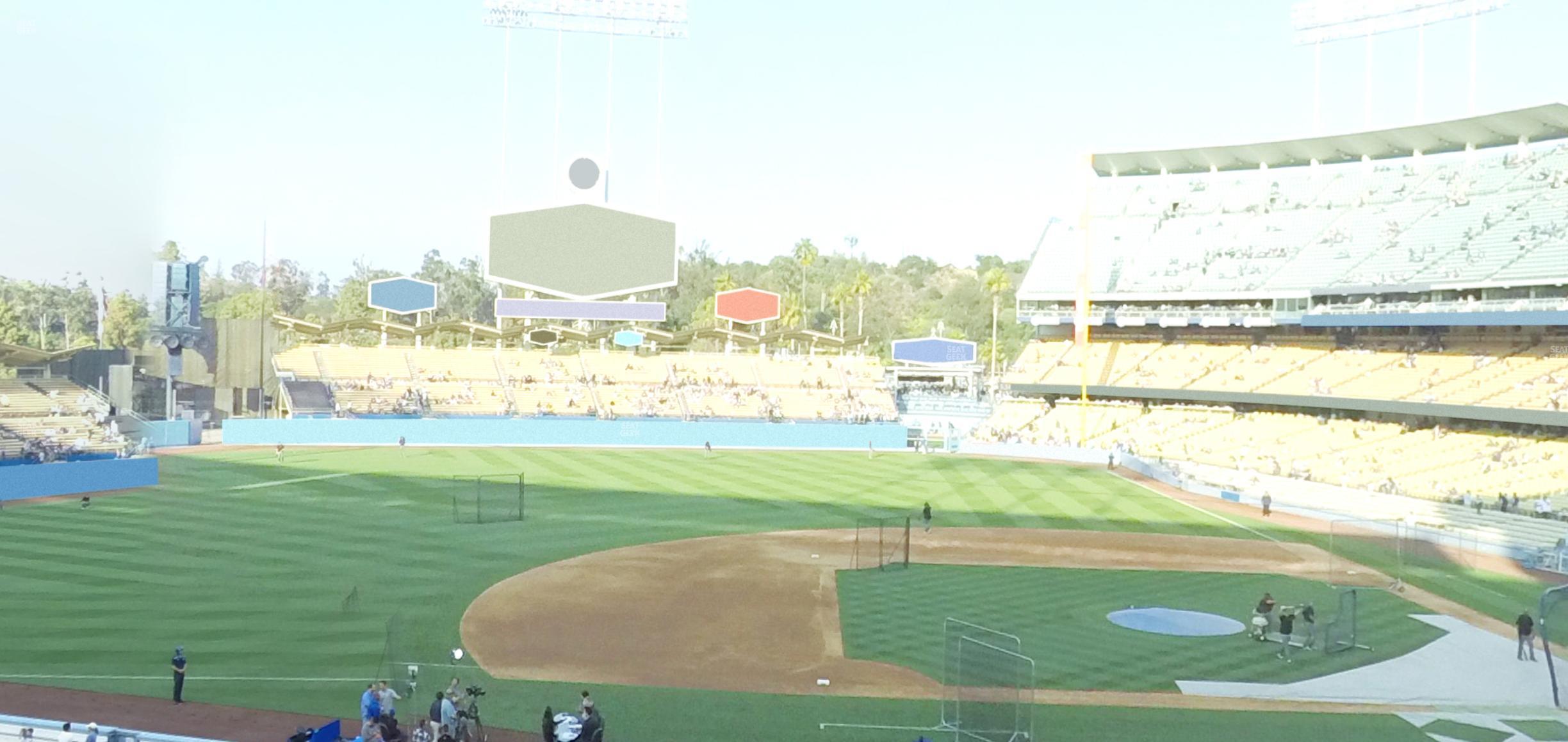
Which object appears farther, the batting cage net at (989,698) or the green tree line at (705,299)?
the green tree line at (705,299)

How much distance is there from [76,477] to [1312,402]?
182ft

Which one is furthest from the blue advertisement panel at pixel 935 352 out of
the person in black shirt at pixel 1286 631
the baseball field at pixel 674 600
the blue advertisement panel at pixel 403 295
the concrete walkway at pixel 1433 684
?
the person in black shirt at pixel 1286 631

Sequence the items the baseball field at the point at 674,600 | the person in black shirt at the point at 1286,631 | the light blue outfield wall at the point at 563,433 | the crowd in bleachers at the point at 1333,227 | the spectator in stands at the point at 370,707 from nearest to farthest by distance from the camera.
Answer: the spectator in stands at the point at 370,707, the baseball field at the point at 674,600, the person in black shirt at the point at 1286,631, the crowd in bleachers at the point at 1333,227, the light blue outfield wall at the point at 563,433

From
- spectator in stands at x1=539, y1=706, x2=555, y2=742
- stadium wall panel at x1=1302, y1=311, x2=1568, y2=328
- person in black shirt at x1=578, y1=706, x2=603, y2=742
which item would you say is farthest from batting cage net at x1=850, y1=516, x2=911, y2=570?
stadium wall panel at x1=1302, y1=311, x2=1568, y2=328

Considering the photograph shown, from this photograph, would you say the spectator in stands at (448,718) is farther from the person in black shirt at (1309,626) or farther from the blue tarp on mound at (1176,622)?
the person in black shirt at (1309,626)

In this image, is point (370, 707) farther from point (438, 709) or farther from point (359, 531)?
point (359, 531)

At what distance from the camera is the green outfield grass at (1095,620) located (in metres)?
21.7

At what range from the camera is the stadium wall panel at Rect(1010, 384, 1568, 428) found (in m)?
44.0

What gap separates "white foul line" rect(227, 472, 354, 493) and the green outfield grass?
26.3m

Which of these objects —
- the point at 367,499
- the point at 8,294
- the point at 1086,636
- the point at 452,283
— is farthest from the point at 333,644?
the point at 452,283

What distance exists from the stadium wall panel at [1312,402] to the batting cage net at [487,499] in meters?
37.1

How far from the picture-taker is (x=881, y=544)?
31.9m

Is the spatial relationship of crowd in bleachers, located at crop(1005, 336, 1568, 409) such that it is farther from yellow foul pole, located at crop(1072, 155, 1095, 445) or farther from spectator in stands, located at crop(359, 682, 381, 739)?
spectator in stands, located at crop(359, 682, 381, 739)

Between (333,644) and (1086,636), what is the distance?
15.8 metres
